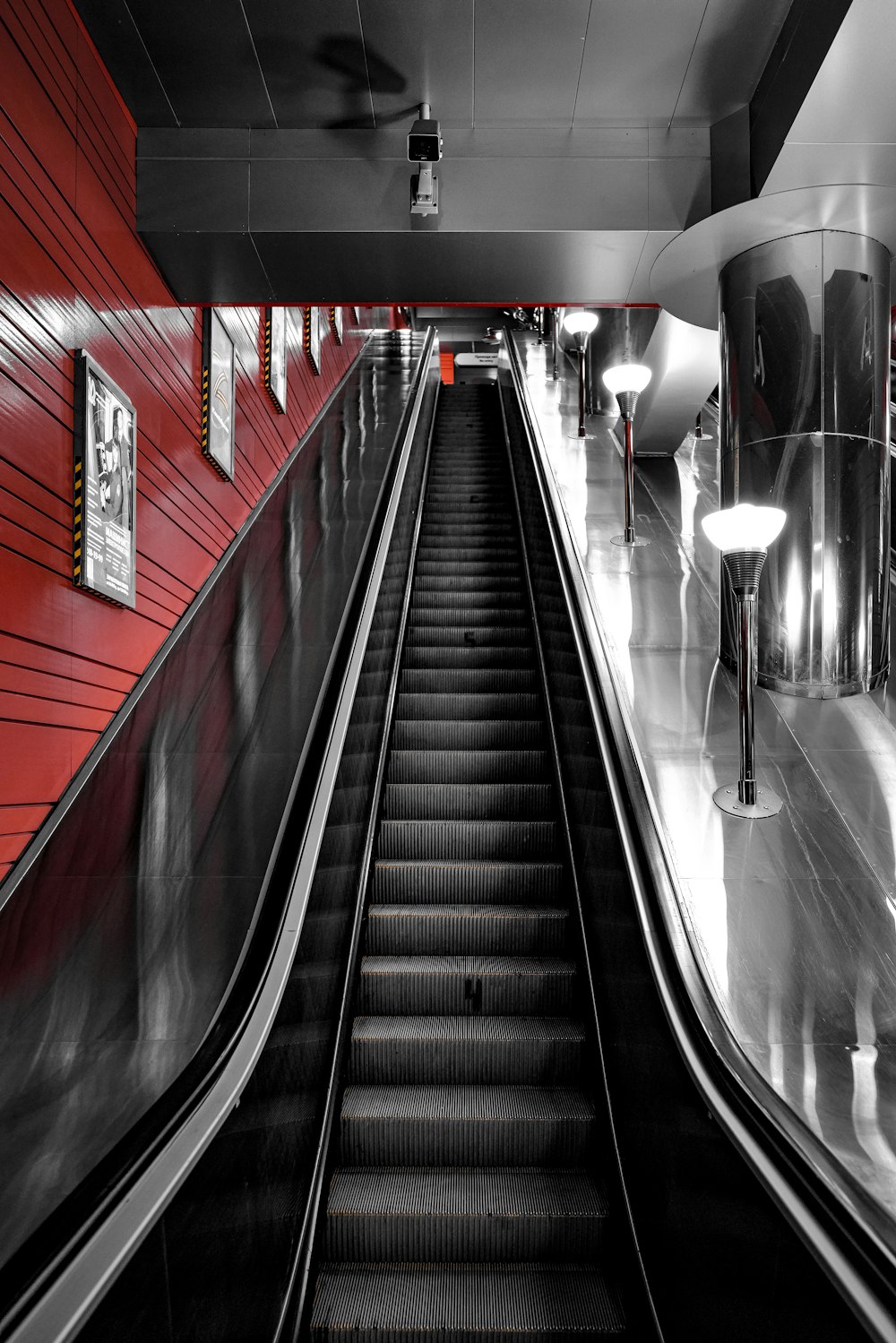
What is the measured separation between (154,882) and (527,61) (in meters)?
4.52

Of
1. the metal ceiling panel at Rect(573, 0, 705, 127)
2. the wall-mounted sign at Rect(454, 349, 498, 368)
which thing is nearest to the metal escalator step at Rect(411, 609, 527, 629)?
the metal ceiling panel at Rect(573, 0, 705, 127)

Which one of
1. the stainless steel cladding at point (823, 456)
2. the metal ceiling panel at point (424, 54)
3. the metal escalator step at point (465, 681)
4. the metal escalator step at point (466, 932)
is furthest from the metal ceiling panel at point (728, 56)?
the metal escalator step at point (466, 932)

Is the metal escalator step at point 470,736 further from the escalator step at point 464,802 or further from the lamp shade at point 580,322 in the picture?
the lamp shade at point 580,322

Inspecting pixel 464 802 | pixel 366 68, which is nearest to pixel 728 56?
pixel 366 68

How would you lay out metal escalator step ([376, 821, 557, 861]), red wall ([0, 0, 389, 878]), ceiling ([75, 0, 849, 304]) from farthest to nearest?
ceiling ([75, 0, 849, 304])
metal escalator step ([376, 821, 557, 861])
red wall ([0, 0, 389, 878])

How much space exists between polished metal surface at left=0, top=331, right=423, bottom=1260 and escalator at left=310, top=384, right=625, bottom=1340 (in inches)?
27.2

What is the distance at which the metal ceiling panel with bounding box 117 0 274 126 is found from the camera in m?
4.55

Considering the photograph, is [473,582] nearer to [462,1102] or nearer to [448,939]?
[448,939]

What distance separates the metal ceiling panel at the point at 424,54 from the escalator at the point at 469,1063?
3.22 m

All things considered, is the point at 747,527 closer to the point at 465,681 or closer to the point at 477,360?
the point at 465,681

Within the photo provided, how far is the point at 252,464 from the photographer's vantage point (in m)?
7.87

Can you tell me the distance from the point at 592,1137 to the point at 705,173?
503 cm

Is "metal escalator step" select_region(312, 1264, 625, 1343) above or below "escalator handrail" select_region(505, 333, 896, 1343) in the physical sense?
below

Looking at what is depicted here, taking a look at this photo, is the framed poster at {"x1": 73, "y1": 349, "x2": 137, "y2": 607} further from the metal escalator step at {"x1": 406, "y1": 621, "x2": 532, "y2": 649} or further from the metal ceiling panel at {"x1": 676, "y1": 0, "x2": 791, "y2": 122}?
the metal ceiling panel at {"x1": 676, "y1": 0, "x2": 791, "y2": 122}
